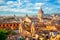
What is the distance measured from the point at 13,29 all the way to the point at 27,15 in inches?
24.0

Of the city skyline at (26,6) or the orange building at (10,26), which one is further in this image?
the orange building at (10,26)

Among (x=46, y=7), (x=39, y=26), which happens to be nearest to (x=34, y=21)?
(x=39, y=26)

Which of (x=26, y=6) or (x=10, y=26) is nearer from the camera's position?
(x=26, y=6)

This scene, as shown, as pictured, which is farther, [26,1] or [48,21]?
[48,21]

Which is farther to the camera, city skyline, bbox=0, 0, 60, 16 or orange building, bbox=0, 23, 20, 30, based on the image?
orange building, bbox=0, 23, 20, 30

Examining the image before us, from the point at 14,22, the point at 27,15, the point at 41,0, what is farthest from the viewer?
the point at 14,22

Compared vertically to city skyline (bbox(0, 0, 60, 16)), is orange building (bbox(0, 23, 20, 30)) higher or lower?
lower

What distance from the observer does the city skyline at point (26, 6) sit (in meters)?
6.10

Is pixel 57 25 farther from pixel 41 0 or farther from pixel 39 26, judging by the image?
pixel 41 0

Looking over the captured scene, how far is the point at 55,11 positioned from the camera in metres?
6.22

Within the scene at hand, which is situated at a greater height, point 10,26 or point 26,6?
point 26,6

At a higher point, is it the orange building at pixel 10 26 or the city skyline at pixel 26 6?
the city skyline at pixel 26 6

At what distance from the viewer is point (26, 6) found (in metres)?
6.20

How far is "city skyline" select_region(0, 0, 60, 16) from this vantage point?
240 inches
